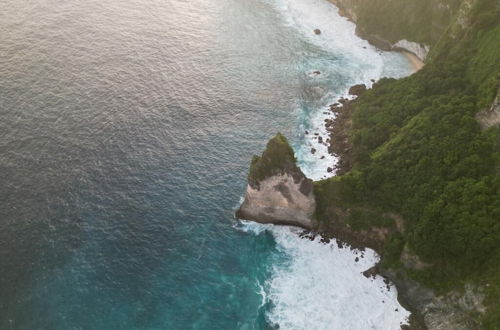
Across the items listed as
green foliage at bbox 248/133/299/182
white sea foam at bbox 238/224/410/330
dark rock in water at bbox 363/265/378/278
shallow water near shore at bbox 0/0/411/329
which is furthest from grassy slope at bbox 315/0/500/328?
shallow water near shore at bbox 0/0/411/329

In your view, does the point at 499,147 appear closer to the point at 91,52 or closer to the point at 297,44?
the point at 297,44

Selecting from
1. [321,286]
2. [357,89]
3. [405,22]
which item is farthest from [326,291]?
[405,22]

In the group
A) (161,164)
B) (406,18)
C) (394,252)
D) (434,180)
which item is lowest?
(161,164)

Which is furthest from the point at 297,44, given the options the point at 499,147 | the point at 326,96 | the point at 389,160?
the point at 499,147

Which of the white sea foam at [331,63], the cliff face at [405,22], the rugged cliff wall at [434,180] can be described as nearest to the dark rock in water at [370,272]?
the rugged cliff wall at [434,180]

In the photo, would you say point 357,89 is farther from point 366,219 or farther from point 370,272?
point 370,272

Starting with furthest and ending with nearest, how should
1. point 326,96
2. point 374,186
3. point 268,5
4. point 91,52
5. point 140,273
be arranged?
point 268,5
point 91,52
point 326,96
point 374,186
point 140,273
